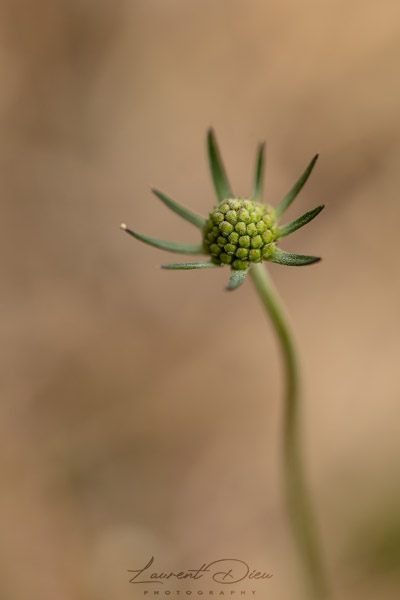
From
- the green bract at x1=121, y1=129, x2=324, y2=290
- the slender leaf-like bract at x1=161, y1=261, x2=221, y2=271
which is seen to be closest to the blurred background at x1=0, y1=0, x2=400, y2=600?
the green bract at x1=121, y1=129, x2=324, y2=290

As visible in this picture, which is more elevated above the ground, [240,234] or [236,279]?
[240,234]

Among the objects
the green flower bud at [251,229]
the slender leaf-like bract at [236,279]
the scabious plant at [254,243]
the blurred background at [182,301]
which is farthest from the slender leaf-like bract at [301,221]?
the blurred background at [182,301]

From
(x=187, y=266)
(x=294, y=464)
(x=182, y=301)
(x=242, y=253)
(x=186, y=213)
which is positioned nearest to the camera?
(x=187, y=266)

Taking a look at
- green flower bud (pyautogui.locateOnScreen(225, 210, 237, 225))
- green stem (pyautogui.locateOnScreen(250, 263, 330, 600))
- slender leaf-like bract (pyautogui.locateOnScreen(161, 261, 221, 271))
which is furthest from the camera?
green stem (pyautogui.locateOnScreen(250, 263, 330, 600))

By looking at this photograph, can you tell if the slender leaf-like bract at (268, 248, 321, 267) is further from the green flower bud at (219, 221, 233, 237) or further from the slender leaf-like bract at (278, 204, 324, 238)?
the green flower bud at (219, 221, 233, 237)

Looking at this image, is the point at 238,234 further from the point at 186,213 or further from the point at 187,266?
the point at 187,266

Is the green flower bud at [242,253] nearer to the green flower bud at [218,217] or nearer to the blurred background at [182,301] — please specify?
the green flower bud at [218,217]

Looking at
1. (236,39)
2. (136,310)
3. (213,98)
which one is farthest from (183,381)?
(236,39)

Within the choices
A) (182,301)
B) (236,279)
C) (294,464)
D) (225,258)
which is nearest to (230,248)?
(225,258)
